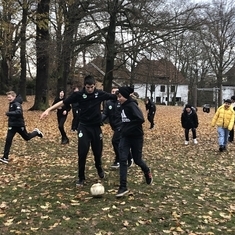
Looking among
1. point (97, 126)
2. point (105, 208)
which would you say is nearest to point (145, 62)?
point (97, 126)

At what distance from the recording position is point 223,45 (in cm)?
4994

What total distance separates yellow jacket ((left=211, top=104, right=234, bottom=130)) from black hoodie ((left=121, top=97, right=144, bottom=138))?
6412 mm

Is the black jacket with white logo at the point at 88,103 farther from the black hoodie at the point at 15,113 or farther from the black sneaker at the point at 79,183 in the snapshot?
the black hoodie at the point at 15,113

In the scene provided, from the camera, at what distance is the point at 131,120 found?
6906 mm

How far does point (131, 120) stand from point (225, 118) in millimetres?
6633

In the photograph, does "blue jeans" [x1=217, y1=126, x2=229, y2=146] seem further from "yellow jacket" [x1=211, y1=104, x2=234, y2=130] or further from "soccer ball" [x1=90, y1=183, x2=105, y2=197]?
"soccer ball" [x1=90, y1=183, x2=105, y2=197]

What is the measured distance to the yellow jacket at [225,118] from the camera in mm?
12578

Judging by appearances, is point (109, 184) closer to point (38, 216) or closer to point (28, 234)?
point (38, 216)

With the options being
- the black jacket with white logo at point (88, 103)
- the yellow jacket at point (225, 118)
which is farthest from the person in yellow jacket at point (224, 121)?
the black jacket with white logo at point (88, 103)

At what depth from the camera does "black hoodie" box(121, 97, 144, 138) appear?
6891 mm

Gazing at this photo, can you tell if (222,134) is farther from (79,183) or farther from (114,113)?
Answer: (79,183)

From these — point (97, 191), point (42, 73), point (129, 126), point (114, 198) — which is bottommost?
point (114, 198)

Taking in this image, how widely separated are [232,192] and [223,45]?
149 feet

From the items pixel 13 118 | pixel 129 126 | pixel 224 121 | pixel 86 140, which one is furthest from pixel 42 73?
pixel 129 126
